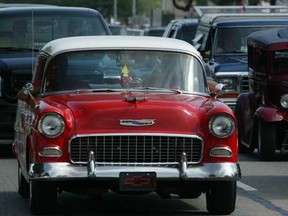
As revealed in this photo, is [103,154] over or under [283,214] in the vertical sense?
over

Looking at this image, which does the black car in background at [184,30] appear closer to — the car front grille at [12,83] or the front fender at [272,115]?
the front fender at [272,115]

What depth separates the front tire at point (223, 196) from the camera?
10.7 m

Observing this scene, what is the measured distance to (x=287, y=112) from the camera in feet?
53.8

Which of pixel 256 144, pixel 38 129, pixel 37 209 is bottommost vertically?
pixel 256 144

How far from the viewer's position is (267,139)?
1644cm

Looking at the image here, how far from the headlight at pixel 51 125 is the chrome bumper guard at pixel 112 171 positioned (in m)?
0.27

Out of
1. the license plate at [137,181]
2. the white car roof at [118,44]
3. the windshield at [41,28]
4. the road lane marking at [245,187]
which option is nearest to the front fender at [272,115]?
the road lane marking at [245,187]

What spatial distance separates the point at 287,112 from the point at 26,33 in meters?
4.11

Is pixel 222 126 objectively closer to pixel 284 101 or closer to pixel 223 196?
pixel 223 196

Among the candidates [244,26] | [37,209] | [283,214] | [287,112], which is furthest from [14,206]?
[244,26]

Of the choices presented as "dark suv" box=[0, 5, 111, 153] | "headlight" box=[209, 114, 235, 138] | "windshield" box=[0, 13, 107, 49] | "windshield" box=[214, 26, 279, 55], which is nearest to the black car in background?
"windshield" box=[214, 26, 279, 55]

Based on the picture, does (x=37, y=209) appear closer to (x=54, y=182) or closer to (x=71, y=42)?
(x=54, y=182)

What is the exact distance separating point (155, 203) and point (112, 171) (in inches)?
69.7

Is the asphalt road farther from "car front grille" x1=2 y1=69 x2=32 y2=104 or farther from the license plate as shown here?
"car front grille" x1=2 y1=69 x2=32 y2=104
